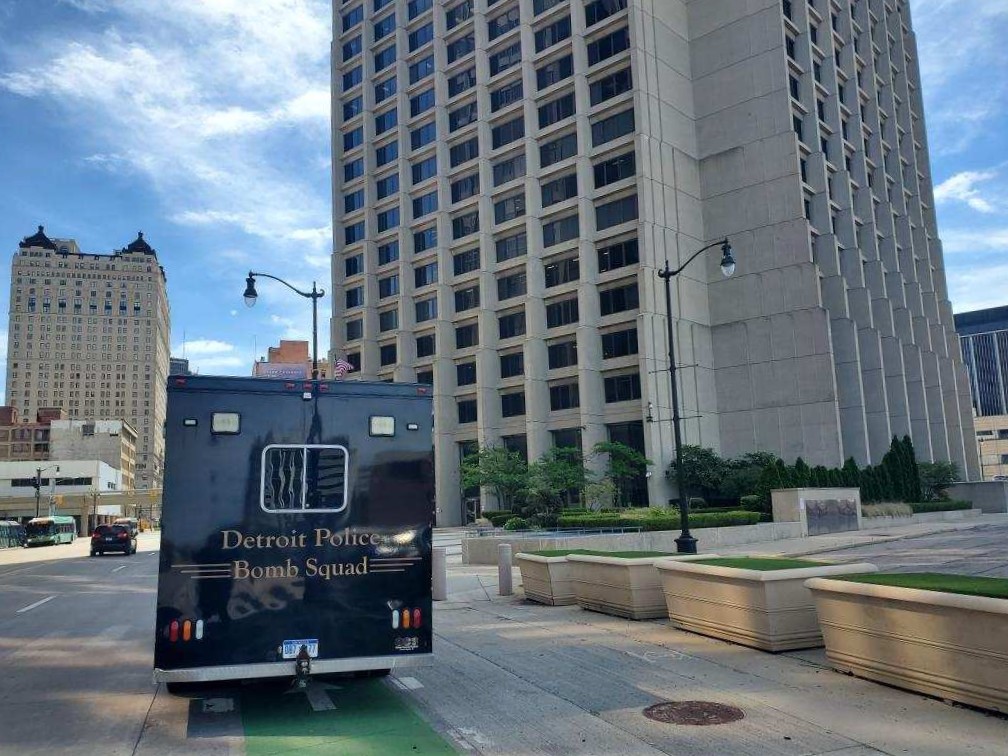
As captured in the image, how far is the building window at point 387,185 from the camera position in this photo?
75062mm

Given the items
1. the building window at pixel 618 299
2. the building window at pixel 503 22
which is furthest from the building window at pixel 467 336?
the building window at pixel 503 22

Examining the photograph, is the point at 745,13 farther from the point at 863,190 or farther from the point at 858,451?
the point at 858,451

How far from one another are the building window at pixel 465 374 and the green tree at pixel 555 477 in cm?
1334

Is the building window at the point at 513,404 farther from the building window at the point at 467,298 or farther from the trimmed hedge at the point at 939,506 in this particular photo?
the trimmed hedge at the point at 939,506

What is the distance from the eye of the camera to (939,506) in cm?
4975

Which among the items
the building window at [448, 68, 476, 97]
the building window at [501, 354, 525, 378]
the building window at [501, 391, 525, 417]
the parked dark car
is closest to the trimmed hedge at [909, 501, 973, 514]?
the building window at [501, 391, 525, 417]

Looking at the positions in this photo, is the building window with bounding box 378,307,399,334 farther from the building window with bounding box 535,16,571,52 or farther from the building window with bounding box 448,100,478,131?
the building window with bounding box 535,16,571,52

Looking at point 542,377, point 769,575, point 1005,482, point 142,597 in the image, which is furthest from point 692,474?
point 769,575

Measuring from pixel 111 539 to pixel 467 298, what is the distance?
3390 centimetres

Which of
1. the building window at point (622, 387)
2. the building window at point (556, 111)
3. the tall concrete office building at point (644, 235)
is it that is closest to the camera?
the tall concrete office building at point (644, 235)

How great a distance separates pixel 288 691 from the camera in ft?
29.3

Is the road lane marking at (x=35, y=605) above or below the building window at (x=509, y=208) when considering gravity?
below

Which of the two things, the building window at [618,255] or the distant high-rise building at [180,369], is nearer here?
the distant high-rise building at [180,369]

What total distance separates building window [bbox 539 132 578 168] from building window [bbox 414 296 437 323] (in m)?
15.6
